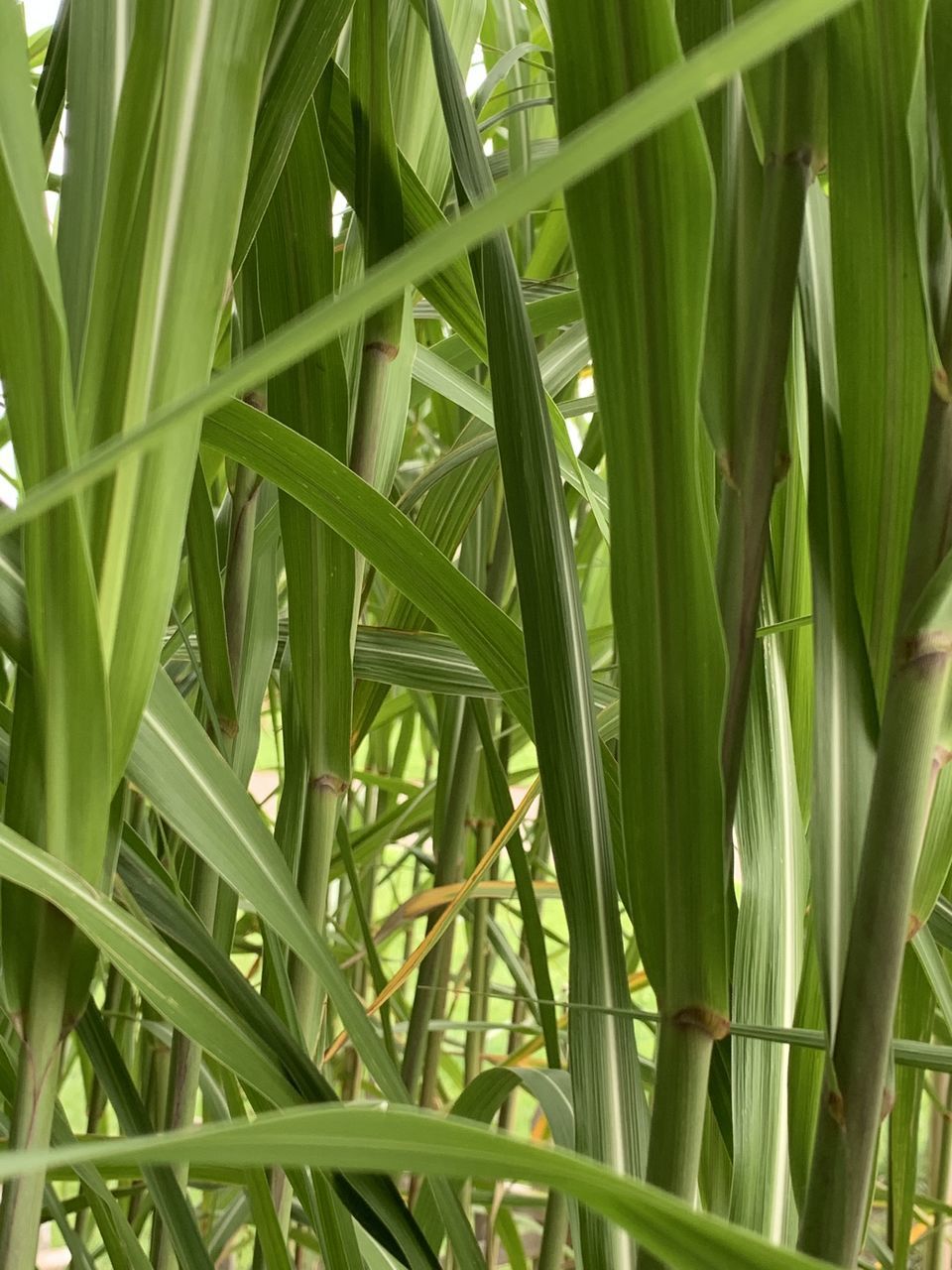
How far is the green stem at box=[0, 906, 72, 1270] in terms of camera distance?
0.21 m

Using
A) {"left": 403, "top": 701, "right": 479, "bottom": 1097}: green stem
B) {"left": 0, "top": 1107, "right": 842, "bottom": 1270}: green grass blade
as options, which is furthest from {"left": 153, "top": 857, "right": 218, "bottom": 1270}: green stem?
{"left": 0, "top": 1107, "right": 842, "bottom": 1270}: green grass blade

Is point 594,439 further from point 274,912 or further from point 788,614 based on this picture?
point 274,912

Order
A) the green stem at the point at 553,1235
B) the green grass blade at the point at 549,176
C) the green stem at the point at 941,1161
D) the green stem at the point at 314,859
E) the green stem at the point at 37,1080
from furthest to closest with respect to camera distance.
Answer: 1. the green stem at the point at 941,1161
2. the green stem at the point at 553,1235
3. the green stem at the point at 314,859
4. the green stem at the point at 37,1080
5. the green grass blade at the point at 549,176

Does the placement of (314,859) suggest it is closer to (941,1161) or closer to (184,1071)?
(184,1071)

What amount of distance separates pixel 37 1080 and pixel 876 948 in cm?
15

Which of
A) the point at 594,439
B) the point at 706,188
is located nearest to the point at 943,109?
the point at 706,188

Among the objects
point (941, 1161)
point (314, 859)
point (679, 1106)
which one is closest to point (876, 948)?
point (679, 1106)

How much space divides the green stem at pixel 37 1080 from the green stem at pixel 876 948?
0.45 feet

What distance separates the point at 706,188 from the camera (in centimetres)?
19

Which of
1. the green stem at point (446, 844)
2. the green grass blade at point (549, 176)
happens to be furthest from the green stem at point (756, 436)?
the green stem at point (446, 844)

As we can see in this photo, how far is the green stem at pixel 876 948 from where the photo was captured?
191 millimetres

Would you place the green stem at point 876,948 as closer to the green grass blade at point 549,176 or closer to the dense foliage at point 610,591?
the dense foliage at point 610,591

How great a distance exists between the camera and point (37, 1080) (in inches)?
8.4

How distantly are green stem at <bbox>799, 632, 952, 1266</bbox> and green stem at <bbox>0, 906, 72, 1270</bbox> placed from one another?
0.45 feet
